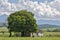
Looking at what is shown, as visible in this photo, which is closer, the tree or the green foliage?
the tree

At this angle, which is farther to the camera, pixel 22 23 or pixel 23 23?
pixel 23 23

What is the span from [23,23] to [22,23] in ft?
1.29

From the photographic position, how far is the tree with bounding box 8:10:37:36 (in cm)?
10150

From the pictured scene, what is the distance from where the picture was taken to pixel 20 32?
104 metres

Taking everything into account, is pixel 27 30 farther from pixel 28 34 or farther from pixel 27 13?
pixel 27 13

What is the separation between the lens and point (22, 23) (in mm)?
103250

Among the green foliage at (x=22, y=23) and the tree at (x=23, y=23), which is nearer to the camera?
the tree at (x=23, y=23)

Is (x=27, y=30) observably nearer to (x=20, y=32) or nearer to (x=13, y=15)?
(x=20, y=32)

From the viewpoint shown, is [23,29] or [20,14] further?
[20,14]

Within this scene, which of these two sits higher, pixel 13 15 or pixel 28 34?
pixel 13 15

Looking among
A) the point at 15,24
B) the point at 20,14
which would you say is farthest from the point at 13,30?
the point at 20,14

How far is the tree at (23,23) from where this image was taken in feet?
333

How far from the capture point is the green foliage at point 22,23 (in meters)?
102

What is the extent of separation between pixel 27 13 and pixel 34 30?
8.05 meters
